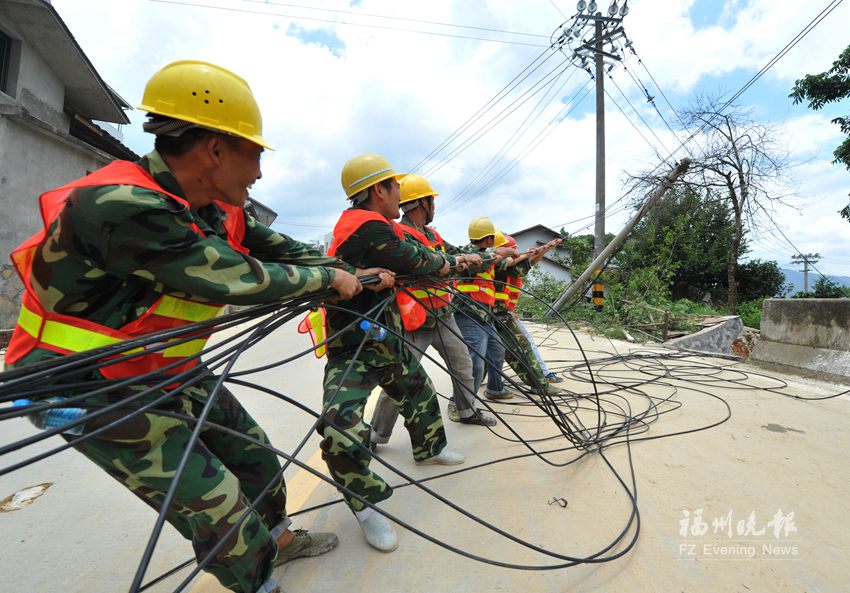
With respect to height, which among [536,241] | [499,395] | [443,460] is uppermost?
[536,241]

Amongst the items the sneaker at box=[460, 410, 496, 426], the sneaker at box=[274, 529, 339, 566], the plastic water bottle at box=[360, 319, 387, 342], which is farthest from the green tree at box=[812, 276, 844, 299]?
the sneaker at box=[274, 529, 339, 566]

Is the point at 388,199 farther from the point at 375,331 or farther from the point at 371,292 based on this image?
the point at 375,331

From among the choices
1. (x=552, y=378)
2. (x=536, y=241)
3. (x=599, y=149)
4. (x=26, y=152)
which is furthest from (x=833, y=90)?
(x=536, y=241)

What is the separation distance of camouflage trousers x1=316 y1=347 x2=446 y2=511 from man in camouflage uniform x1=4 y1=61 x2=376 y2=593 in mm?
502

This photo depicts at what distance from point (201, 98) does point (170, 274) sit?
0.58m

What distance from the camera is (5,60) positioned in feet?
32.4

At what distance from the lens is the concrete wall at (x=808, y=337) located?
4332 millimetres

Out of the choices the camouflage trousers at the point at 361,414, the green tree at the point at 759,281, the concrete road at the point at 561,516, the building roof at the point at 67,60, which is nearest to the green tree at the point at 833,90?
the green tree at the point at 759,281

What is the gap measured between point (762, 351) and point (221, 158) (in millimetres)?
6017

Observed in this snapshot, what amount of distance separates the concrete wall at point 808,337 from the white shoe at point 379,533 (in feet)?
15.2

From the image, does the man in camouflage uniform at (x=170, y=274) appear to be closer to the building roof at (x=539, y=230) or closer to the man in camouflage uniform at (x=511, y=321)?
the man in camouflage uniform at (x=511, y=321)

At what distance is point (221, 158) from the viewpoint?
4.66 ft

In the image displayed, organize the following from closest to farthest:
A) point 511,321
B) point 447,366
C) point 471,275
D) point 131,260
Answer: point 131,260
point 447,366
point 471,275
point 511,321

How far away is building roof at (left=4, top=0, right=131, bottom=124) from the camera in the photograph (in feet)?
31.6
